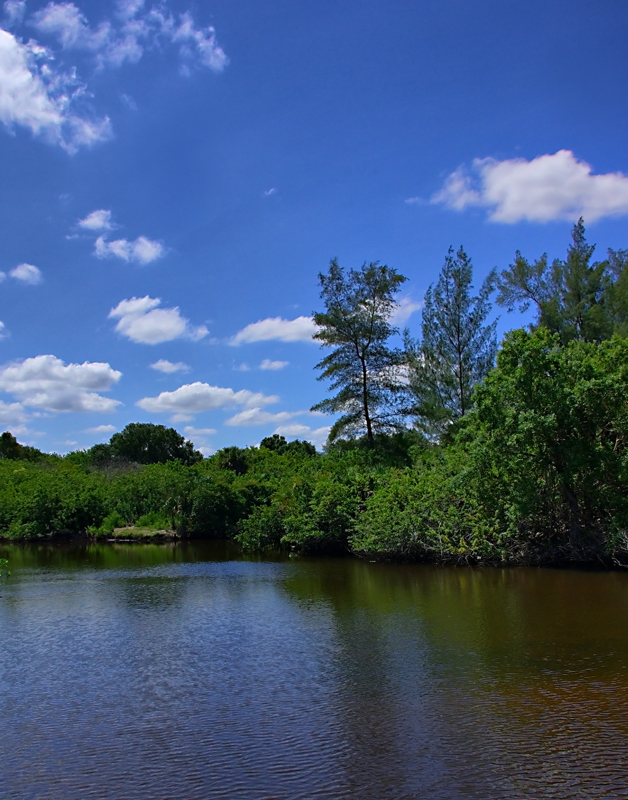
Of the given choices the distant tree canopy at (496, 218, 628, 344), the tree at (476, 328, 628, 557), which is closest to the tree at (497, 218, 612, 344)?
the distant tree canopy at (496, 218, 628, 344)

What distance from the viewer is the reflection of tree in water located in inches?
257

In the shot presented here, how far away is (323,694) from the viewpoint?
9.06 metres

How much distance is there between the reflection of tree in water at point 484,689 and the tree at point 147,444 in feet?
194

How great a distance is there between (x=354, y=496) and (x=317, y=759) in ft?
63.3

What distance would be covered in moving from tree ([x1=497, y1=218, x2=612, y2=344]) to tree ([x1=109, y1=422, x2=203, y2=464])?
1804 inches

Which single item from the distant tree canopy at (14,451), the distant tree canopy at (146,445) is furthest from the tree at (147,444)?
the distant tree canopy at (14,451)

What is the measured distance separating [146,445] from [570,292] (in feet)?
173

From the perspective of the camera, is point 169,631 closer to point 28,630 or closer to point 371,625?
point 28,630

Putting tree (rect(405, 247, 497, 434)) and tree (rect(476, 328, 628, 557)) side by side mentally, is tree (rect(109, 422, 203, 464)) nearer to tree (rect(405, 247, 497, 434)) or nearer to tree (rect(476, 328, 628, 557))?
tree (rect(405, 247, 497, 434))

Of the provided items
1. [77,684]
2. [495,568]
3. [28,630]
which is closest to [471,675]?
[77,684]

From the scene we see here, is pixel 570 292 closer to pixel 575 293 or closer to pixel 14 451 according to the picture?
pixel 575 293

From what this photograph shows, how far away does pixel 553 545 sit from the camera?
20.1 metres

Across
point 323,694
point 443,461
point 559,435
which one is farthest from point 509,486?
point 323,694

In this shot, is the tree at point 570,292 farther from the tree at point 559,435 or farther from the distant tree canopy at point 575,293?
the tree at point 559,435
